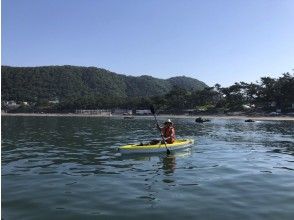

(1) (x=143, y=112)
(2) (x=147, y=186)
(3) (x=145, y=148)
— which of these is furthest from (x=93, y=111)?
(2) (x=147, y=186)

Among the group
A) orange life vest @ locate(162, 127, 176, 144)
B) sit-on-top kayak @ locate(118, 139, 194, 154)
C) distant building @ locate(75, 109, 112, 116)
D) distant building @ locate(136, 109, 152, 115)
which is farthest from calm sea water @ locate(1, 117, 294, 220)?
distant building @ locate(75, 109, 112, 116)

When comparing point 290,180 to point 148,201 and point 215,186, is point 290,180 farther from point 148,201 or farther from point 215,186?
point 148,201

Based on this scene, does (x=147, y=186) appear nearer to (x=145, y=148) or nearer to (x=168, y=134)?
(x=145, y=148)

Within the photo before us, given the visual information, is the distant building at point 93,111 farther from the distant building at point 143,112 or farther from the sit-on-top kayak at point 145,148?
the sit-on-top kayak at point 145,148

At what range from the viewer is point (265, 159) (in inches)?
1011

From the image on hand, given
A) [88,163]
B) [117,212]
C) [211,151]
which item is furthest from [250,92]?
[117,212]

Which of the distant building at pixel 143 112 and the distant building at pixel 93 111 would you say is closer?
the distant building at pixel 143 112

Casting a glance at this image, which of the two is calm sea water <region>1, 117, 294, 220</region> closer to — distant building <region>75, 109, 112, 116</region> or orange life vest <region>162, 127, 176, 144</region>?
orange life vest <region>162, 127, 176, 144</region>

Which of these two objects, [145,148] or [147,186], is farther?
[145,148]

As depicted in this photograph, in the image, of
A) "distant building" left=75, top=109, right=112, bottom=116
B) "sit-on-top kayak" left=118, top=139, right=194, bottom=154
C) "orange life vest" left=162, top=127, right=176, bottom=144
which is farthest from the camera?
"distant building" left=75, top=109, right=112, bottom=116

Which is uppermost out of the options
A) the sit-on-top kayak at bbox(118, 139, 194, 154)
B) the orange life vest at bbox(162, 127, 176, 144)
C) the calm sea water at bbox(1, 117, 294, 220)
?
the orange life vest at bbox(162, 127, 176, 144)

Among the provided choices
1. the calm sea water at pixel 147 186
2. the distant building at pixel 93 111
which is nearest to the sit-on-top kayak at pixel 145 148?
the calm sea water at pixel 147 186

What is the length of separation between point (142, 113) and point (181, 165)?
5803 inches

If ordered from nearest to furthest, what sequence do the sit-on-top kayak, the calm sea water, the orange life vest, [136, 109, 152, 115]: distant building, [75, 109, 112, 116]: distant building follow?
1. the calm sea water
2. the sit-on-top kayak
3. the orange life vest
4. [136, 109, 152, 115]: distant building
5. [75, 109, 112, 116]: distant building
